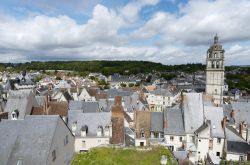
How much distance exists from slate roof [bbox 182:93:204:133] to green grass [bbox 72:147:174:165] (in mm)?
11525

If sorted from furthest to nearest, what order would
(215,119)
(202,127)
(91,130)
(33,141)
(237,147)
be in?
(215,119), (202,127), (237,147), (91,130), (33,141)

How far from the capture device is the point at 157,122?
43.3m

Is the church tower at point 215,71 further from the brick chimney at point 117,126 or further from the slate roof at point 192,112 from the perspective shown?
the brick chimney at point 117,126

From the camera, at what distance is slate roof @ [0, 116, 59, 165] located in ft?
84.0

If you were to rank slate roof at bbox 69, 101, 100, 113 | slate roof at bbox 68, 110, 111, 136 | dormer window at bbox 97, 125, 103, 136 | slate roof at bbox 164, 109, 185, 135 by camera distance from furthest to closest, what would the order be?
slate roof at bbox 69, 101, 100, 113
slate roof at bbox 164, 109, 185, 135
slate roof at bbox 68, 110, 111, 136
dormer window at bbox 97, 125, 103, 136

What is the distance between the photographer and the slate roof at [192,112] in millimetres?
41812

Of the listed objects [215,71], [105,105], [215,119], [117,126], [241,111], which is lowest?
[105,105]

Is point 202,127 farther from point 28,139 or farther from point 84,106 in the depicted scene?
point 28,139

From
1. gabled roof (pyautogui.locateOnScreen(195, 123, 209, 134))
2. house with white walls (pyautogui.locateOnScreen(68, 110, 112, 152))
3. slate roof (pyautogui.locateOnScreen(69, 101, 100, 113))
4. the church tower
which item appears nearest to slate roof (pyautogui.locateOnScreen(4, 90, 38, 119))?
house with white walls (pyautogui.locateOnScreen(68, 110, 112, 152))

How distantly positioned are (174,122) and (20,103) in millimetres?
26244

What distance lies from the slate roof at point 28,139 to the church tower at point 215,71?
5581 cm

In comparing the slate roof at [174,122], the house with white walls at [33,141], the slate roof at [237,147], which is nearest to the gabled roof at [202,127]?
the slate roof at [174,122]

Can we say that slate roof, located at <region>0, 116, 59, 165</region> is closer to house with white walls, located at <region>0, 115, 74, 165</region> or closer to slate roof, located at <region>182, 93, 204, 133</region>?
house with white walls, located at <region>0, 115, 74, 165</region>

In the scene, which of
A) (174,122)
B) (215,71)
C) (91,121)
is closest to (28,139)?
(91,121)
